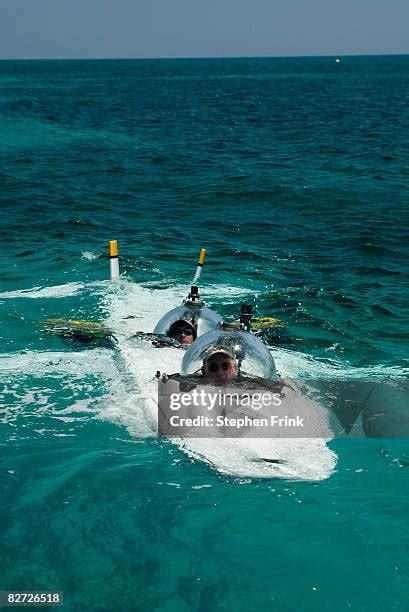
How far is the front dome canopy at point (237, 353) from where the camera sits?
14719 mm

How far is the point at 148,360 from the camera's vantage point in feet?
58.2

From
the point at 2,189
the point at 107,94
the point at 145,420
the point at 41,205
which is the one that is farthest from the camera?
the point at 107,94

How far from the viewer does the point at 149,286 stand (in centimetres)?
2512

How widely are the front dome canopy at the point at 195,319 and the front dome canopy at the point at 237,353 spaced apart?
2694mm

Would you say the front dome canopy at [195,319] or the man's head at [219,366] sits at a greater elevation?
the front dome canopy at [195,319]

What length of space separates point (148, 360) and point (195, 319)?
142 cm

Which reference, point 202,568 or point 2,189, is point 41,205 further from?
point 202,568

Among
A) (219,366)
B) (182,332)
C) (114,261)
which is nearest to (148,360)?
(182,332)

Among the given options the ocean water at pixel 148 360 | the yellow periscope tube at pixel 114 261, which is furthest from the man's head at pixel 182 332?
the yellow periscope tube at pixel 114 261

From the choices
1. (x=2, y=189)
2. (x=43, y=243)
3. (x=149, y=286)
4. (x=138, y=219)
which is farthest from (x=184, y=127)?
(x=149, y=286)

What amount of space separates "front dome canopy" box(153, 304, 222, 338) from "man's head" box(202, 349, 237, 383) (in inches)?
126

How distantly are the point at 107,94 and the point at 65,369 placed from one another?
97848 millimetres

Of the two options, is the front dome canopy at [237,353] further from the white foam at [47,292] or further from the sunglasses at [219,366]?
the white foam at [47,292]

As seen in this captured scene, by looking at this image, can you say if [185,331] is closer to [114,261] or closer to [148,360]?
[148,360]
